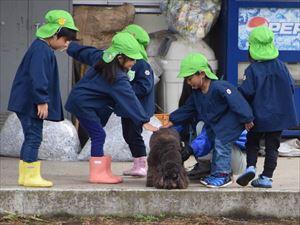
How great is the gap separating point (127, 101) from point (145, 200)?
78 cm

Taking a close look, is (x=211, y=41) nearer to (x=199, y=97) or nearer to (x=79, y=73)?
(x=79, y=73)

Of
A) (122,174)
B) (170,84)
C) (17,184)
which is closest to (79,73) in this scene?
(170,84)

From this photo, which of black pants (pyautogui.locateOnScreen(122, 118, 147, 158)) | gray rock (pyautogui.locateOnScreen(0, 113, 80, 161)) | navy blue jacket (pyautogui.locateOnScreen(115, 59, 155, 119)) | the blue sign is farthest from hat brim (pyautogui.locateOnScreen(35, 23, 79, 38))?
the blue sign

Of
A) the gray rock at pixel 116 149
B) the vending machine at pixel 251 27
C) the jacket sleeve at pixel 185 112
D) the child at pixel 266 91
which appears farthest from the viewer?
the vending machine at pixel 251 27

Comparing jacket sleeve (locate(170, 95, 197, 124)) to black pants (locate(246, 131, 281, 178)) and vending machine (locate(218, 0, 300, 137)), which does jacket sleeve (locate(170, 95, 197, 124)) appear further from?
vending machine (locate(218, 0, 300, 137))

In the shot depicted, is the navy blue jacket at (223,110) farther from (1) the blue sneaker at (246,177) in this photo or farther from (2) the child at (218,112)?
(1) the blue sneaker at (246,177)

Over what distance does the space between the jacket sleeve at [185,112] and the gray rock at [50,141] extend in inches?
72.1

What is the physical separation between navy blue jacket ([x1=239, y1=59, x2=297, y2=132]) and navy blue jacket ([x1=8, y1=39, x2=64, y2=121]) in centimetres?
154

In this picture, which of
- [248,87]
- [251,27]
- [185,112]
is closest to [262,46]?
[248,87]

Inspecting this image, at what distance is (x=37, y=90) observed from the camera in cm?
557

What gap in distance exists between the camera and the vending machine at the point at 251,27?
8164mm

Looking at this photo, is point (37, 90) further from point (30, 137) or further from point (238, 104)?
point (238, 104)

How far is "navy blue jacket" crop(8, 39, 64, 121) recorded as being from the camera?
559cm

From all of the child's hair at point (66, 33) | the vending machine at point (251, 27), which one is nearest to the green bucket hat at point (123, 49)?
the child's hair at point (66, 33)
